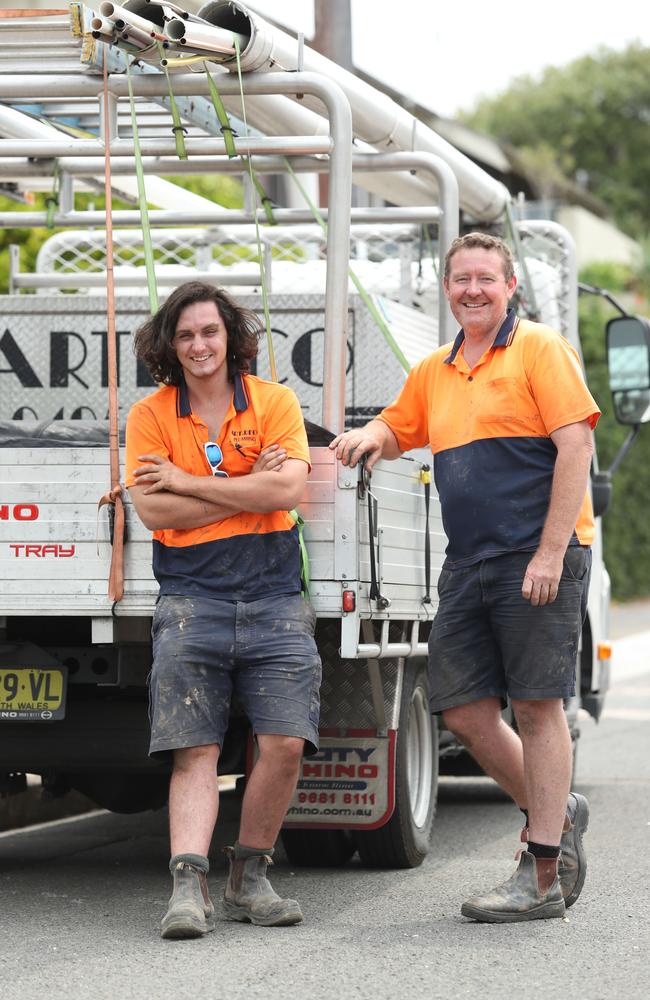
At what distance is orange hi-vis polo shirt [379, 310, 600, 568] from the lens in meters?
5.41

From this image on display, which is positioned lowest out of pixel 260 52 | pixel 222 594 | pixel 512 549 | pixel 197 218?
pixel 222 594

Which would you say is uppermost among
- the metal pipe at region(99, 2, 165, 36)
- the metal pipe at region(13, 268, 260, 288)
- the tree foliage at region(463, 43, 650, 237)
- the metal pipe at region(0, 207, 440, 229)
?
the tree foliage at region(463, 43, 650, 237)

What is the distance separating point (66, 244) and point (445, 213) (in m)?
3.88

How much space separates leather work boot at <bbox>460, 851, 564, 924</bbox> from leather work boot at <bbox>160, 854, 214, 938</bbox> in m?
0.88

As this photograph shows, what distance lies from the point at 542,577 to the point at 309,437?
100 cm

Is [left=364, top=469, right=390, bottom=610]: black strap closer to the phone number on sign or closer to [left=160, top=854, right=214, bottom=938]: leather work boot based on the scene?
the phone number on sign

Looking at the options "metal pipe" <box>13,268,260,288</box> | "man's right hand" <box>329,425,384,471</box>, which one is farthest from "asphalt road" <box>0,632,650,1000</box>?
"metal pipe" <box>13,268,260,288</box>

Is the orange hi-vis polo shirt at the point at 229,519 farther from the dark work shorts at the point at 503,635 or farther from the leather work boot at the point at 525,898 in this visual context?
the leather work boot at the point at 525,898

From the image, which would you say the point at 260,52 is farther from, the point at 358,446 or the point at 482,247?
the point at 358,446

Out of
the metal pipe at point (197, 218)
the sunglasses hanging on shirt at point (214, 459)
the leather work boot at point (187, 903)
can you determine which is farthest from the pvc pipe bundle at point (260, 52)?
the leather work boot at point (187, 903)

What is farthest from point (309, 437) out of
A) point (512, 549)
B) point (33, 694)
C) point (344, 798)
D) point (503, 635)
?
point (344, 798)

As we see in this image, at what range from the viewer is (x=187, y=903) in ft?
16.8

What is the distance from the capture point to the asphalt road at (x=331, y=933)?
4.54 meters

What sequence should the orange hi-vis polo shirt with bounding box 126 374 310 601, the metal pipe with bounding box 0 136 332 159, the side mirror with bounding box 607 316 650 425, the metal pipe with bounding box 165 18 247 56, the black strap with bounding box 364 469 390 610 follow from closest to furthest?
the orange hi-vis polo shirt with bounding box 126 374 310 601 < the black strap with bounding box 364 469 390 610 < the metal pipe with bounding box 165 18 247 56 < the metal pipe with bounding box 0 136 332 159 < the side mirror with bounding box 607 316 650 425
